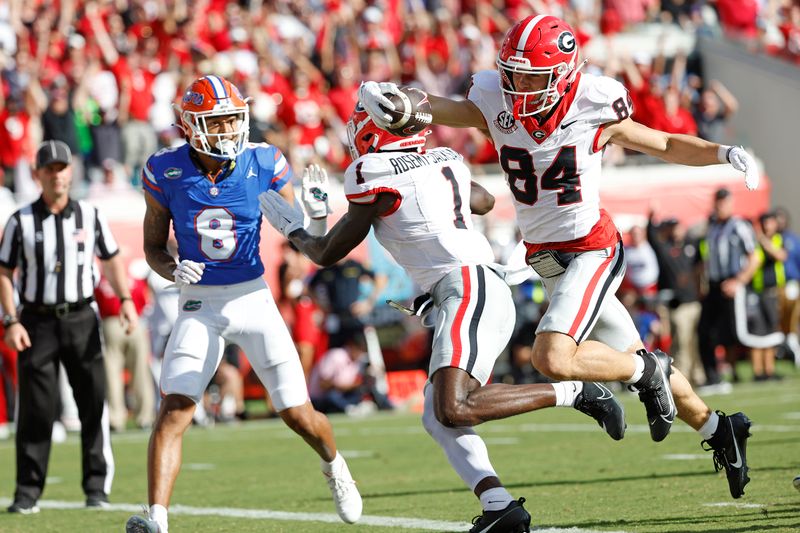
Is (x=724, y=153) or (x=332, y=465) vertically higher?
(x=724, y=153)

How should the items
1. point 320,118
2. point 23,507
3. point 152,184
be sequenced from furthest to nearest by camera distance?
point 320,118 < point 23,507 < point 152,184

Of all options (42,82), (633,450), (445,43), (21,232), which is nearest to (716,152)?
(633,450)

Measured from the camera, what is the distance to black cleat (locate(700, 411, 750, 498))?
5.16 meters

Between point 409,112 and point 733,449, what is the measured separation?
187 centimetres

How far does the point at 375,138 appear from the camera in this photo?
16.9ft

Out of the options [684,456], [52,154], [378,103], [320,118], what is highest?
[378,103]

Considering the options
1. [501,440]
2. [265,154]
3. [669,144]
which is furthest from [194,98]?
[501,440]

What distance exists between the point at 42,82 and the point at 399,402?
501 centimetres

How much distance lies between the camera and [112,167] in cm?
1298

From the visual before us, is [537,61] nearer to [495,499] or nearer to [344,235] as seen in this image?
[344,235]

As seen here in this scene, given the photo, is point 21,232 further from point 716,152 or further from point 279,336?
point 716,152

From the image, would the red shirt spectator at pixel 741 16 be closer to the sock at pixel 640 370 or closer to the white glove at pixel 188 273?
the sock at pixel 640 370

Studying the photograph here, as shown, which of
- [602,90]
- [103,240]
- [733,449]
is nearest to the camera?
[602,90]

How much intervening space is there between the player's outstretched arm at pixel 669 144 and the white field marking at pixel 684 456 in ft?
8.21
